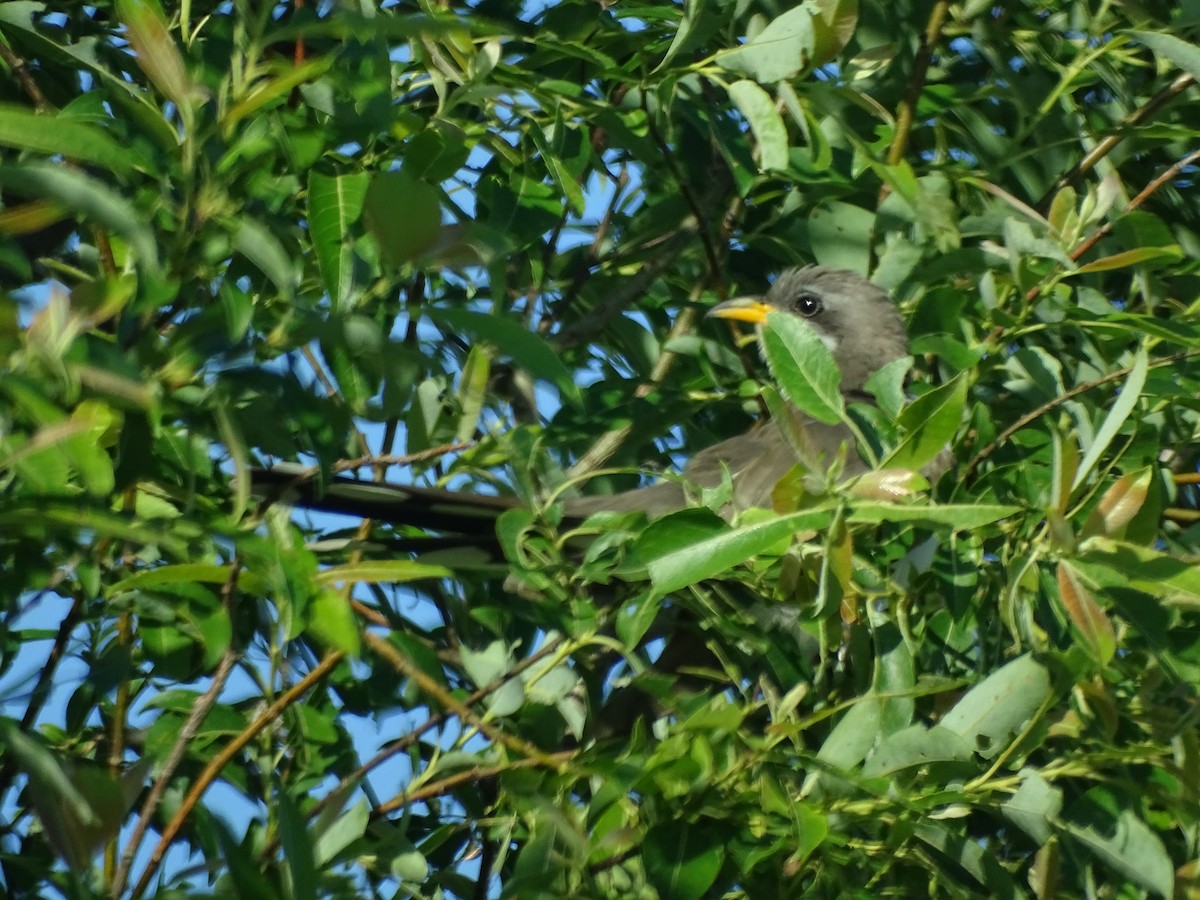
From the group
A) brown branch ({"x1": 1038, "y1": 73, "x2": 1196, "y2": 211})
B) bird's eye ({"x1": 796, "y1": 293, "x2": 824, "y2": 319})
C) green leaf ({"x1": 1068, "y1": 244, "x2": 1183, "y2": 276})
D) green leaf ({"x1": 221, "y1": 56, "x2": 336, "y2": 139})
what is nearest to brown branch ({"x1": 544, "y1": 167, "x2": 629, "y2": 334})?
brown branch ({"x1": 1038, "y1": 73, "x2": 1196, "y2": 211})

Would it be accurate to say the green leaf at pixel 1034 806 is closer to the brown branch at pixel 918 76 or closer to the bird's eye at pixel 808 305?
the brown branch at pixel 918 76

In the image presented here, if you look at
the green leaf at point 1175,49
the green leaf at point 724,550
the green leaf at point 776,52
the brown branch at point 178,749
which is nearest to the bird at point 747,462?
the green leaf at point 724,550

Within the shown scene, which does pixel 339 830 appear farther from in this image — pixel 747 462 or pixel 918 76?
pixel 918 76

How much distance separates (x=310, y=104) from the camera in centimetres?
257

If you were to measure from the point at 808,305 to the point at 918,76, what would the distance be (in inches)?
80.4

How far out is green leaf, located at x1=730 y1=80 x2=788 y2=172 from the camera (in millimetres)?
3062

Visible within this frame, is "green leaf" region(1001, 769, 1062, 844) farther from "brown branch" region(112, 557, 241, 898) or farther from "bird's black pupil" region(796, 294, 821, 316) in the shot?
"bird's black pupil" region(796, 294, 821, 316)

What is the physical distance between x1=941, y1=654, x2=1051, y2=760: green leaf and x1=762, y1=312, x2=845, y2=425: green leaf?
543 mm

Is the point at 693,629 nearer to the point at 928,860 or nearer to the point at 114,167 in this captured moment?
the point at 928,860

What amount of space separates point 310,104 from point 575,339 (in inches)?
62.1

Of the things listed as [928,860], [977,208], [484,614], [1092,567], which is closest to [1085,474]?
[1092,567]

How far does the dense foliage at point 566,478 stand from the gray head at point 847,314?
157 cm

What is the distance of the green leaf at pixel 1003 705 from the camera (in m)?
2.55

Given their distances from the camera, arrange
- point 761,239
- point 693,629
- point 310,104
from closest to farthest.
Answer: point 310,104, point 693,629, point 761,239
